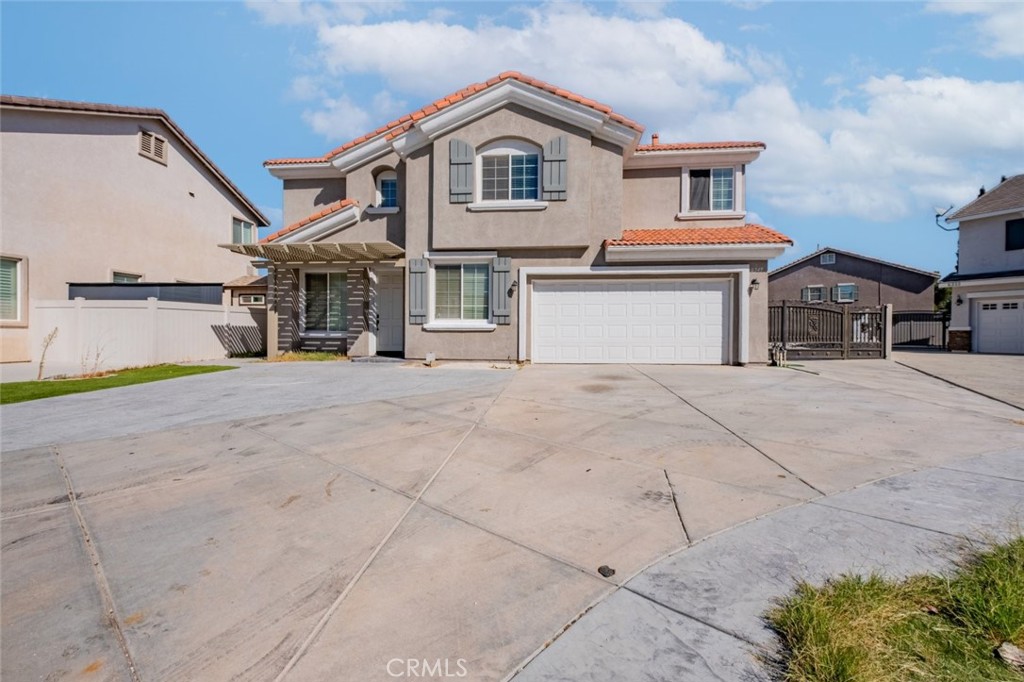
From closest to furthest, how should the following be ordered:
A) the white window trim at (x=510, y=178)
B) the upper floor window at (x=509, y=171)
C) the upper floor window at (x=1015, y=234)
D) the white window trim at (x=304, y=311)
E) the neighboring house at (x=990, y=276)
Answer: the white window trim at (x=510, y=178) → the upper floor window at (x=509, y=171) → the white window trim at (x=304, y=311) → the neighboring house at (x=990, y=276) → the upper floor window at (x=1015, y=234)

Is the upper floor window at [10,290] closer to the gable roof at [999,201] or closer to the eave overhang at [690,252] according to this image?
the eave overhang at [690,252]

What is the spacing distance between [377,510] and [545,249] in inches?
413

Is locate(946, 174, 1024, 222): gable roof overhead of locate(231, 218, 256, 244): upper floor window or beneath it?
overhead

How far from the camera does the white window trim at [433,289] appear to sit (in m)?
13.4

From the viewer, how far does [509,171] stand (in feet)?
43.5

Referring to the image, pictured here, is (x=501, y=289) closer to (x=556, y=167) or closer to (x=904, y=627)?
(x=556, y=167)

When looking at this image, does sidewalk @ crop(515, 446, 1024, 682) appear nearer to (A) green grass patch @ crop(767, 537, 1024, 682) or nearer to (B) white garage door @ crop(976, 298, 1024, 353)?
(A) green grass patch @ crop(767, 537, 1024, 682)

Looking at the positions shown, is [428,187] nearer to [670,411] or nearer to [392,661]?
[670,411]

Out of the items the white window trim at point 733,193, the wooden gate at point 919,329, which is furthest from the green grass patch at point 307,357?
the wooden gate at point 919,329

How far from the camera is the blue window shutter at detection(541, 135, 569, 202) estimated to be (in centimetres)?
1273

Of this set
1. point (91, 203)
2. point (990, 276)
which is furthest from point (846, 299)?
point (91, 203)

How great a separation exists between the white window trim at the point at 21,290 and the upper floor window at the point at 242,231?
343 inches

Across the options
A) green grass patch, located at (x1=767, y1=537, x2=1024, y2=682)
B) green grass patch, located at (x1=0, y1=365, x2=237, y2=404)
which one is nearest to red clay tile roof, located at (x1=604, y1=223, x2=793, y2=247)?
green grass patch, located at (x1=767, y1=537, x2=1024, y2=682)

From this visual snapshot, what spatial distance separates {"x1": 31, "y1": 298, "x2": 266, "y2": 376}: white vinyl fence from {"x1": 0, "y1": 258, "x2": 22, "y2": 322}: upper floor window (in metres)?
0.43
